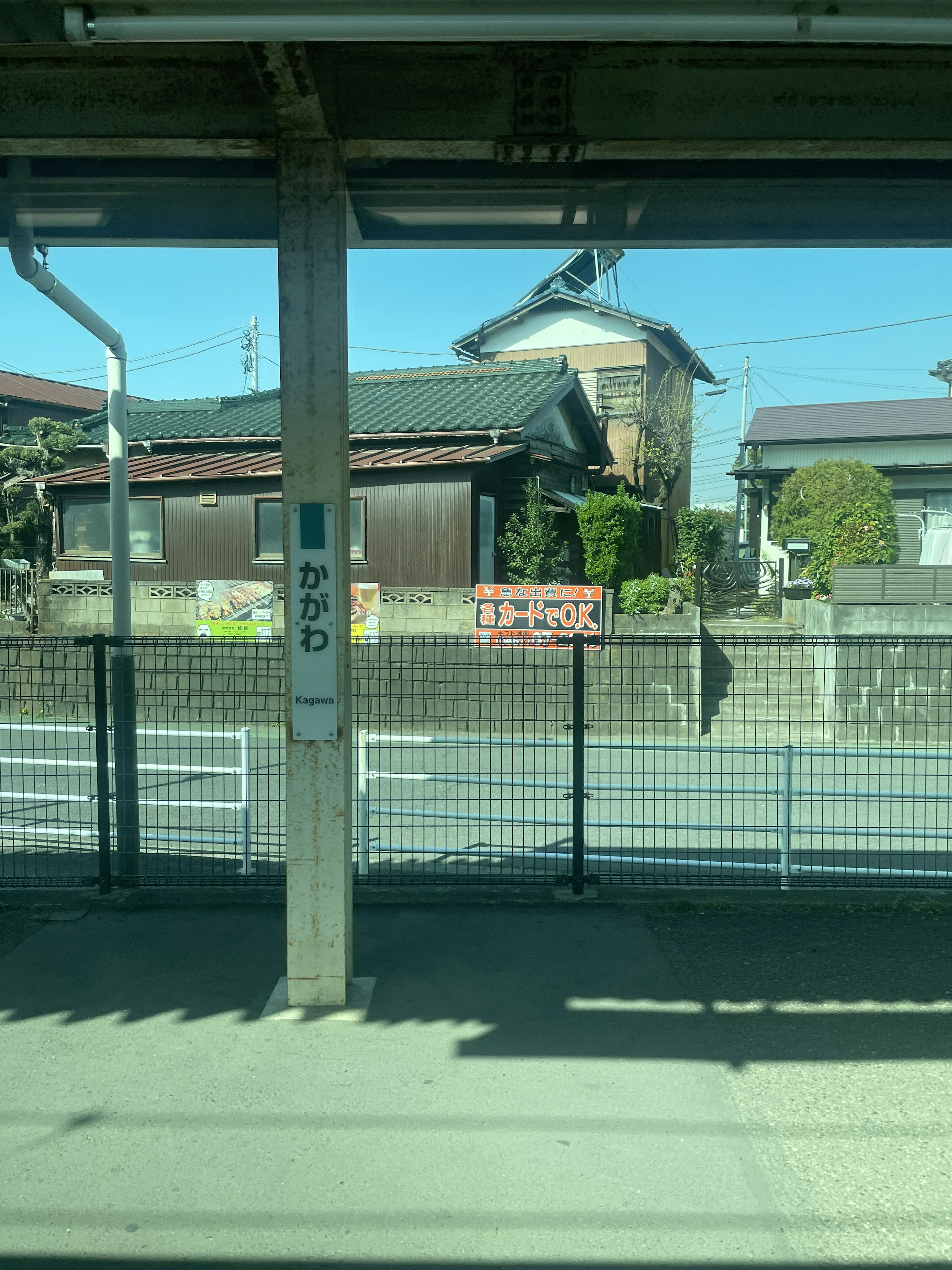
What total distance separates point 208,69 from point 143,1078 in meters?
4.32

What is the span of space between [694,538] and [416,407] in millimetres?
6665

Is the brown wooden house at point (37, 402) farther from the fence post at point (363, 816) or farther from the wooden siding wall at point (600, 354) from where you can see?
the fence post at point (363, 816)

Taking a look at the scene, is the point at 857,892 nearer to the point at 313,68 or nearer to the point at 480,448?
the point at 313,68

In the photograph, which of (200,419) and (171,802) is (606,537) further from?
(171,802)

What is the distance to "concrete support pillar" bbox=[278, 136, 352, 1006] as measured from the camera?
170 inches

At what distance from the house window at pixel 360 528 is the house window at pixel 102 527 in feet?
12.7

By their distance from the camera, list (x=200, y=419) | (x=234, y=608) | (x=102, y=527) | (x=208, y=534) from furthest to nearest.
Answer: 1. (x=200, y=419)
2. (x=102, y=527)
3. (x=208, y=534)
4. (x=234, y=608)

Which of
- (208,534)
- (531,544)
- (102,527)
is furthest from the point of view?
(102,527)

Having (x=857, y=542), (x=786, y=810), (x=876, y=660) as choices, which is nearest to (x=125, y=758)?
(x=786, y=810)

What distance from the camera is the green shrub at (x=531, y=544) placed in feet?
58.0

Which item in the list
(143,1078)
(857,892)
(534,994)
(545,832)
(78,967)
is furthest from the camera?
(545,832)

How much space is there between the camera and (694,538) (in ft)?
70.4

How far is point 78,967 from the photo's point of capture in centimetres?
503

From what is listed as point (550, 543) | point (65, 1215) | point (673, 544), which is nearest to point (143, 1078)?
point (65, 1215)
